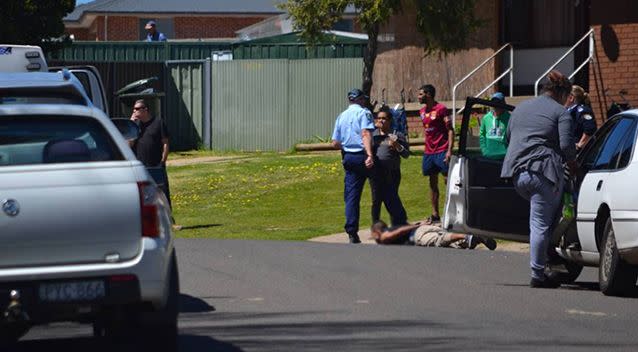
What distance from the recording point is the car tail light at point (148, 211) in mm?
8547

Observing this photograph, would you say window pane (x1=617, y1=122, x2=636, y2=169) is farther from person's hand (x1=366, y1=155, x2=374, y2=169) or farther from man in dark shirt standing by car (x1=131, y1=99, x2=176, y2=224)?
man in dark shirt standing by car (x1=131, y1=99, x2=176, y2=224)

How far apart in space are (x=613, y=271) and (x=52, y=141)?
5.26 metres

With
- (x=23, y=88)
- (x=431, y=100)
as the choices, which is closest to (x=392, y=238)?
(x=431, y=100)

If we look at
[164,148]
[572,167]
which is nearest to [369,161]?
[164,148]

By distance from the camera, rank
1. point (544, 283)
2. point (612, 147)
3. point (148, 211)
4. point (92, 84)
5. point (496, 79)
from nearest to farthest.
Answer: point (148, 211)
point (612, 147)
point (544, 283)
point (92, 84)
point (496, 79)

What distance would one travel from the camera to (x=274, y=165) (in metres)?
29.1

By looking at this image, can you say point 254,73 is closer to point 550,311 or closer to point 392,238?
point 392,238

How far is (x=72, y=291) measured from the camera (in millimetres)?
8391

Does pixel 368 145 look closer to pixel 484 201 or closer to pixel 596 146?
pixel 484 201

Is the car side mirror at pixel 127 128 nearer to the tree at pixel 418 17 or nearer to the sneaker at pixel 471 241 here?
the sneaker at pixel 471 241

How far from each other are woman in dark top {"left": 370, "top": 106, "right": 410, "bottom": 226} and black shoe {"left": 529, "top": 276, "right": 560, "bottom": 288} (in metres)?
4.87

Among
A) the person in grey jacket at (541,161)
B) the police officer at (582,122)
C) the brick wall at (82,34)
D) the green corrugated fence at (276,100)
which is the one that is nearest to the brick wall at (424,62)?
the green corrugated fence at (276,100)

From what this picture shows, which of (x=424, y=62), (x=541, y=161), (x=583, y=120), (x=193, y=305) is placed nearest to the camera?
(x=193, y=305)

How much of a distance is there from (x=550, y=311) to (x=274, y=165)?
17.8 metres
